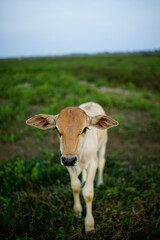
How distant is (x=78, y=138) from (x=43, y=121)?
699 mm

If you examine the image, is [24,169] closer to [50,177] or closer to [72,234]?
[50,177]

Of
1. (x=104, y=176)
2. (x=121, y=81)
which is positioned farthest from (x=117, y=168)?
(x=121, y=81)

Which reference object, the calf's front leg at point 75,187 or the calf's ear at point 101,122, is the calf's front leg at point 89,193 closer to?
the calf's front leg at point 75,187

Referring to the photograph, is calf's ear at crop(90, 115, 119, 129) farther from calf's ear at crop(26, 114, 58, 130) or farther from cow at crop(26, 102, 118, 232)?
calf's ear at crop(26, 114, 58, 130)

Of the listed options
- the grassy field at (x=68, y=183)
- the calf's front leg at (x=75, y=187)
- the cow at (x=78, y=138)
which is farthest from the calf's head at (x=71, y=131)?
the grassy field at (x=68, y=183)

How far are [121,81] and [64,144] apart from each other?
11339mm

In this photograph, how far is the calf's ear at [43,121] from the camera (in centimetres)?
254

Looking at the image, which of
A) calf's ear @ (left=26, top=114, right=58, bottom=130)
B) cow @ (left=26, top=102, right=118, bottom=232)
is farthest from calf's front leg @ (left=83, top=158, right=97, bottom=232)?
calf's ear @ (left=26, top=114, right=58, bottom=130)

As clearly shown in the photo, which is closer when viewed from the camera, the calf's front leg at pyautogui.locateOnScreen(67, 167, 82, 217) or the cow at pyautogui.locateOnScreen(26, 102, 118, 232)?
the cow at pyautogui.locateOnScreen(26, 102, 118, 232)

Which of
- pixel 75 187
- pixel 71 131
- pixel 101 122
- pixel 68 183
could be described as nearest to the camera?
pixel 71 131

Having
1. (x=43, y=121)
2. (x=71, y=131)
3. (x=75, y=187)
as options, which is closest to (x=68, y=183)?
(x=75, y=187)

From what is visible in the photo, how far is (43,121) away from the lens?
262cm

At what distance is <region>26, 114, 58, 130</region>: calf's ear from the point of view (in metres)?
2.54

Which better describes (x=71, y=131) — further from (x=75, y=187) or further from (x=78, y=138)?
(x=75, y=187)
